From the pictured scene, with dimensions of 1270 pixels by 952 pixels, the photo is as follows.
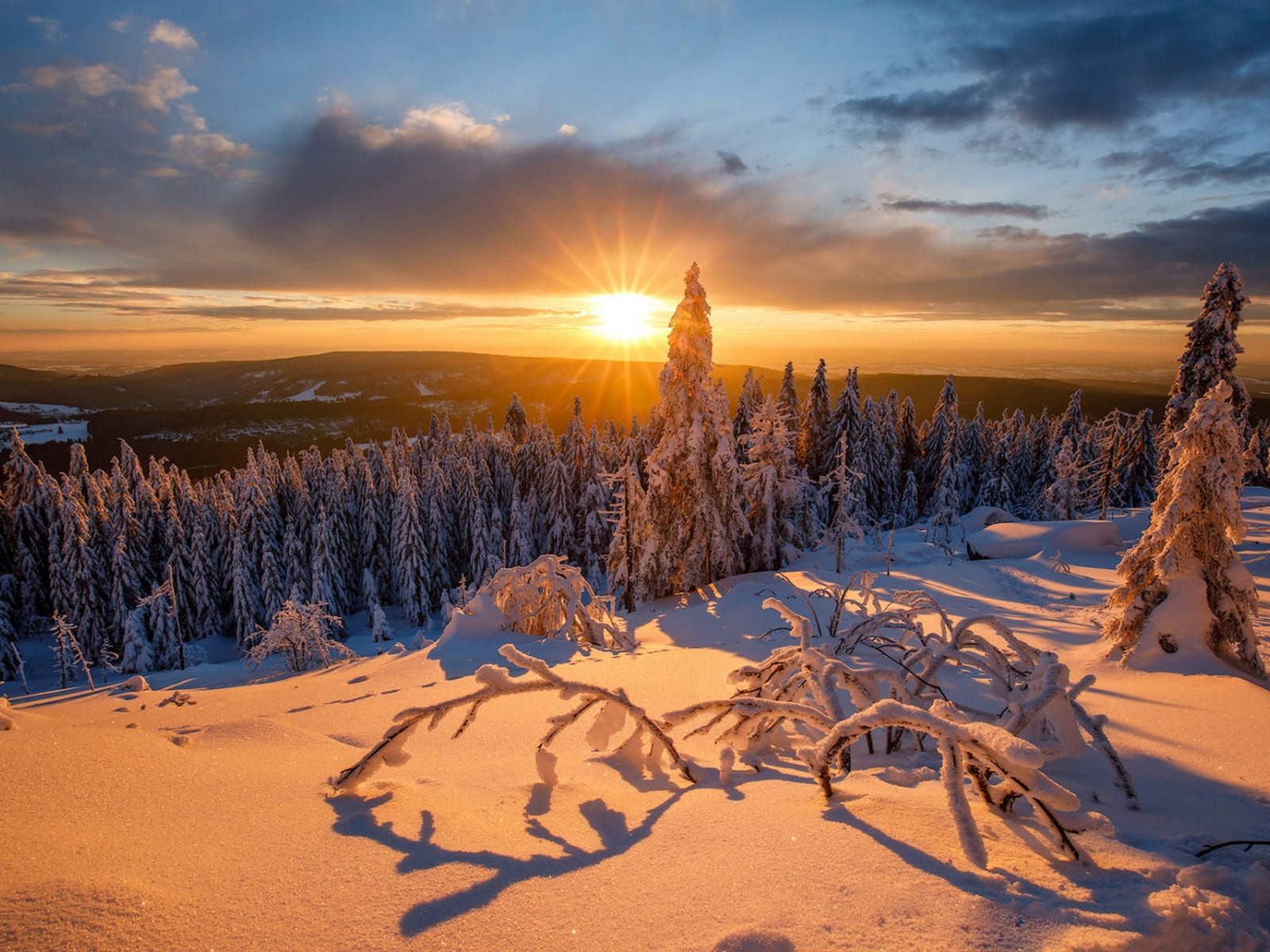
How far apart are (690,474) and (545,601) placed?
11.6m

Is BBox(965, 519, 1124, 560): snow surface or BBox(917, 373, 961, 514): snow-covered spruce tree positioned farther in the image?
BBox(917, 373, 961, 514): snow-covered spruce tree

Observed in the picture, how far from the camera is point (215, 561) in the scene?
128 feet

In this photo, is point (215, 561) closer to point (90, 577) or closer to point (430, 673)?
point (90, 577)

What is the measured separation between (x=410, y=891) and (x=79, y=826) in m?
1.31

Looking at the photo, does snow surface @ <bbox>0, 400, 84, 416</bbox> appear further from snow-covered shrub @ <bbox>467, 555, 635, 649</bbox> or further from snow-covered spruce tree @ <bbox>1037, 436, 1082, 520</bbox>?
snow-covered spruce tree @ <bbox>1037, 436, 1082, 520</bbox>

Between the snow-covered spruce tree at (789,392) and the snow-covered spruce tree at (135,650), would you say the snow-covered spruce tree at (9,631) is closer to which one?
the snow-covered spruce tree at (135,650)

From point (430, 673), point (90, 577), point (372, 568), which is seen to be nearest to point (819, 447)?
point (372, 568)

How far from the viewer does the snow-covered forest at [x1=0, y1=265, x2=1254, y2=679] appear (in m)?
20.3

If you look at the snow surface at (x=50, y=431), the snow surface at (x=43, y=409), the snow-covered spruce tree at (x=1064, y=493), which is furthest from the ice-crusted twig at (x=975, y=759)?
the snow surface at (x=43, y=409)

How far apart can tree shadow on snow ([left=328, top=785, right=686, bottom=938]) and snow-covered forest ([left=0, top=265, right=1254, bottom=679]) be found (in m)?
17.4

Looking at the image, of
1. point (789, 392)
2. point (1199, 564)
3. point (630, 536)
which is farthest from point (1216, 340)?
point (789, 392)

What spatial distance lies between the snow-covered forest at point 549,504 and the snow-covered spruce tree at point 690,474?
64 millimetres

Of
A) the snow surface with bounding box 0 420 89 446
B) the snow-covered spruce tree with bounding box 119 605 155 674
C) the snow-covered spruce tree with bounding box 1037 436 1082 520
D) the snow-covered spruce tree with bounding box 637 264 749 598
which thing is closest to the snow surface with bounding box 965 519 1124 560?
the snow-covered spruce tree with bounding box 637 264 749 598

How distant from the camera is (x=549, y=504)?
4731cm
